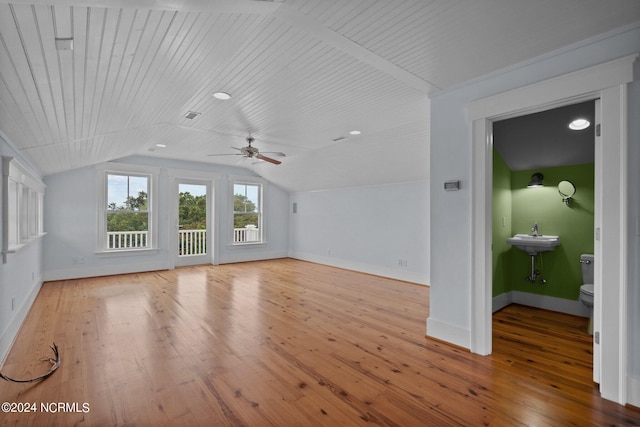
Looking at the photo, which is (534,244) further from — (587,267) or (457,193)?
(457,193)

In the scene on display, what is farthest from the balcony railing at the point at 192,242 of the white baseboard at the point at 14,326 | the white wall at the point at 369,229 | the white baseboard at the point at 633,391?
the white baseboard at the point at 633,391

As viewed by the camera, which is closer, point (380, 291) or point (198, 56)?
point (198, 56)

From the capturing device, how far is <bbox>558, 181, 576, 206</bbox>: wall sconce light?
148 inches

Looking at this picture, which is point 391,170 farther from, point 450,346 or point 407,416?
point 407,416

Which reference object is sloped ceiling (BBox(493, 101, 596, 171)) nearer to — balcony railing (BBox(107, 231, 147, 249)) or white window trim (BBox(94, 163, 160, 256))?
white window trim (BBox(94, 163, 160, 256))

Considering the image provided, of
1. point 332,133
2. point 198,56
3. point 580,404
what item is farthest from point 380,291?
point 198,56

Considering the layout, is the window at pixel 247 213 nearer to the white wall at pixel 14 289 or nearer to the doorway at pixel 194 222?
the doorway at pixel 194 222

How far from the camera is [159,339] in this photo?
306 cm

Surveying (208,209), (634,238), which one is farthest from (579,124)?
(208,209)

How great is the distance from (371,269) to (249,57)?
514cm

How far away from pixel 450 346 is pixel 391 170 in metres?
3.47

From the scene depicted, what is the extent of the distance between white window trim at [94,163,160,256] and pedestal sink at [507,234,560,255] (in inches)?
266

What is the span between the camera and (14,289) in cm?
332

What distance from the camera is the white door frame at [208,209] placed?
6.96 meters
